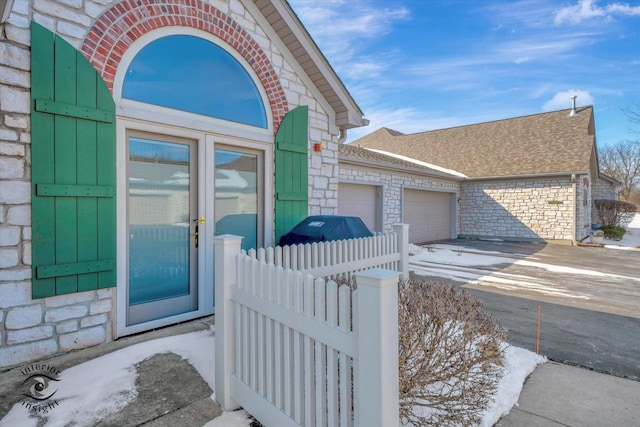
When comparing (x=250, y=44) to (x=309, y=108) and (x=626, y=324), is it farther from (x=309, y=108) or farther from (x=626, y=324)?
(x=626, y=324)

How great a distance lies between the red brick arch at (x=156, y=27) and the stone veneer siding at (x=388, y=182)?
16.8ft

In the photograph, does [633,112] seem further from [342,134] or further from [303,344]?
[303,344]

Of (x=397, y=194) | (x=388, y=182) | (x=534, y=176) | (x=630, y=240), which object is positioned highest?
(x=534, y=176)

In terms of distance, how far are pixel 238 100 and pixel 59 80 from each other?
1.95 m

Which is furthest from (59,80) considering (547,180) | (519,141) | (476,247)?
(519,141)

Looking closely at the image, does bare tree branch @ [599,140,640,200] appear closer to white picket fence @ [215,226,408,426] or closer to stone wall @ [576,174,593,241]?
stone wall @ [576,174,593,241]

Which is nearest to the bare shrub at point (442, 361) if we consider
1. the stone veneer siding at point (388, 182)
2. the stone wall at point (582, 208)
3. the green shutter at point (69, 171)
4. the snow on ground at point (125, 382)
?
the snow on ground at point (125, 382)

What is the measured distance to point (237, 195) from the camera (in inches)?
175

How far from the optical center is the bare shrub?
2082 mm

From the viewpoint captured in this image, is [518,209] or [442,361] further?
[518,209]

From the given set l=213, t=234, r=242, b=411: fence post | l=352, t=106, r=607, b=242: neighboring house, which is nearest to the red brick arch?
l=213, t=234, r=242, b=411: fence post

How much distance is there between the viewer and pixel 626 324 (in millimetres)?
4164

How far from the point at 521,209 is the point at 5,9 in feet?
52.3

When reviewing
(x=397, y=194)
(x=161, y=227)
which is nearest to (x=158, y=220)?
(x=161, y=227)
